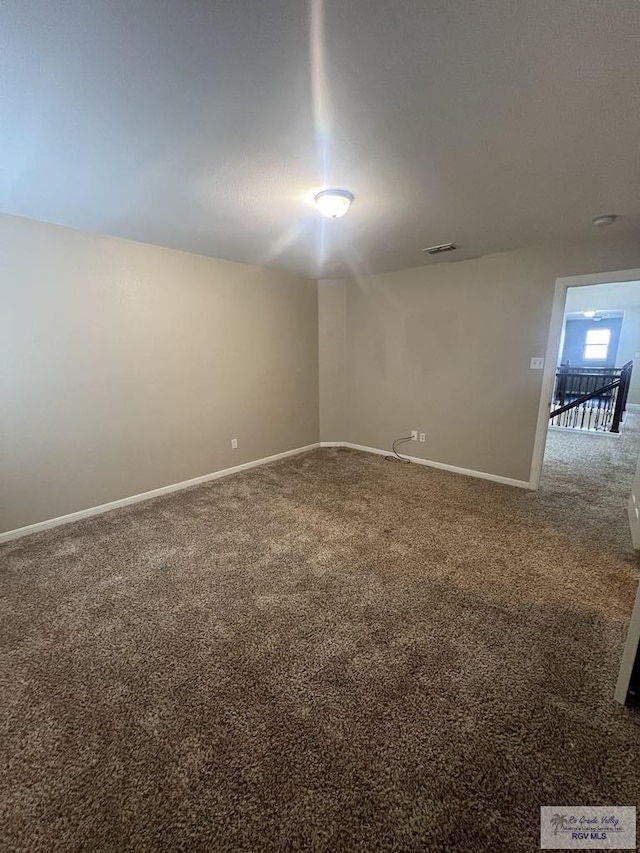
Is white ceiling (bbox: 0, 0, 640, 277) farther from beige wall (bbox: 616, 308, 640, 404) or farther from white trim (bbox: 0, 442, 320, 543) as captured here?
beige wall (bbox: 616, 308, 640, 404)

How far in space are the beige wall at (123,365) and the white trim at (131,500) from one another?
52 mm

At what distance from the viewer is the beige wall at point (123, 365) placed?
2648 millimetres

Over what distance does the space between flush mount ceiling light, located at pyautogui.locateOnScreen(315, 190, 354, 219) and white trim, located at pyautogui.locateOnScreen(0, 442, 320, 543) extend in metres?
2.90

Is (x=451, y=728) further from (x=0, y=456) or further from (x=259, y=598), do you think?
(x=0, y=456)

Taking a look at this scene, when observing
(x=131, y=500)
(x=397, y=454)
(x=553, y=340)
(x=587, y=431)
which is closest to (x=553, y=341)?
(x=553, y=340)

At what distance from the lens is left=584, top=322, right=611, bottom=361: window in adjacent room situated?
32.7ft

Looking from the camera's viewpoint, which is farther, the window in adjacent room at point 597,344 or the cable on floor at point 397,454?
the window in adjacent room at point 597,344

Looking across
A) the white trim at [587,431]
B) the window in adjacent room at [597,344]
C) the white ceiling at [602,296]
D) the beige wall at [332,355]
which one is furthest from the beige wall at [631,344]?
the beige wall at [332,355]

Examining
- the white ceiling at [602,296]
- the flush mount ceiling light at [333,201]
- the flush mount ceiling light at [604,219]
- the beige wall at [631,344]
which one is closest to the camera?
the flush mount ceiling light at [333,201]

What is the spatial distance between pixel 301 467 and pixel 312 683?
284 cm

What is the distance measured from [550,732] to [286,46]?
2.62 meters

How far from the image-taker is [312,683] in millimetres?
1529

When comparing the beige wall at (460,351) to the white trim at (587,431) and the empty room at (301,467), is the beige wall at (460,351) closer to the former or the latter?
the empty room at (301,467)

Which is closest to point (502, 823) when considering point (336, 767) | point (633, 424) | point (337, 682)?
point (336, 767)
